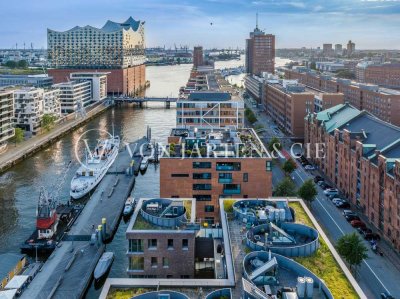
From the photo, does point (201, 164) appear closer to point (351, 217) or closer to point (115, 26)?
point (351, 217)

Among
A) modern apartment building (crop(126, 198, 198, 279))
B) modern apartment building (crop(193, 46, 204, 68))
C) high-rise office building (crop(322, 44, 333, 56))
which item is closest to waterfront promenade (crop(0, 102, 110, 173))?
modern apartment building (crop(126, 198, 198, 279))

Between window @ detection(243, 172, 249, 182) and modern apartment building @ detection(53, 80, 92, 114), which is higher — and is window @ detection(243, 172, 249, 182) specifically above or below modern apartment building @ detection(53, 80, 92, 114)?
below

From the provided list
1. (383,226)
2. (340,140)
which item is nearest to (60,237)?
(383,226)

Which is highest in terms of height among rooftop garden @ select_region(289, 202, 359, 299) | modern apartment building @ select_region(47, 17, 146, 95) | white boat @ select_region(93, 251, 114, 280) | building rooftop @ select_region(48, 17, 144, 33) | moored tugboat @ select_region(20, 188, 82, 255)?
building rooftop @ select_region(48, 17, 144, 33)

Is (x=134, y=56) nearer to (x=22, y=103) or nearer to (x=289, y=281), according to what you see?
(x=22, y=103)

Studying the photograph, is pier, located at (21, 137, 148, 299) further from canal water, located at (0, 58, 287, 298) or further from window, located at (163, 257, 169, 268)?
window, located at (163, 257, 169, 268)
